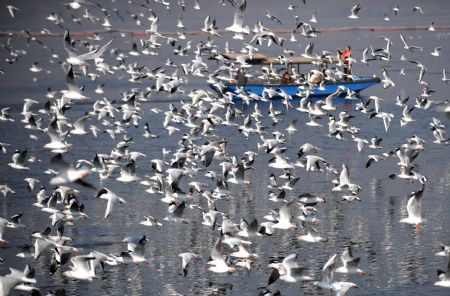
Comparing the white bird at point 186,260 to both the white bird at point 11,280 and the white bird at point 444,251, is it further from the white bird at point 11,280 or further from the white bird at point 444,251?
the white bird at point 444,251

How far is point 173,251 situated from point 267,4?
158 meters

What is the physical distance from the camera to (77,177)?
63.4ft

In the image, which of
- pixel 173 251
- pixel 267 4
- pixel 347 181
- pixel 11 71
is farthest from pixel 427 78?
pixel 267 4

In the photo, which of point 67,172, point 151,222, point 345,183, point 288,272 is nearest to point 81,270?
point 67,172

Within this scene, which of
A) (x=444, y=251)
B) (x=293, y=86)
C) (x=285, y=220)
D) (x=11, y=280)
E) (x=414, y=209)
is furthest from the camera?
(x=293, y=86)

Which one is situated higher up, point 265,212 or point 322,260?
point 265,212

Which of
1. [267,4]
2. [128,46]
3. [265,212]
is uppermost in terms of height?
[267,4]

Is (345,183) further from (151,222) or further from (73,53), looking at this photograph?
(73,53)

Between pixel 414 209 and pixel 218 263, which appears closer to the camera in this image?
pixel 218 263

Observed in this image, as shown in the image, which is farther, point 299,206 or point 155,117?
point 155,117

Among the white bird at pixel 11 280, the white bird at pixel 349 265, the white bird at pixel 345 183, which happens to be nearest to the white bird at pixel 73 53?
the white bird at pixel 11 280

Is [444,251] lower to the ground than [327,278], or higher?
higher

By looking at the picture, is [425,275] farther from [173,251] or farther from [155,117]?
[155,117]

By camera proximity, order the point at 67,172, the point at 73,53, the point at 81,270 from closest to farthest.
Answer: the point at 67,172
the point at 81,270
the point at 73,53
